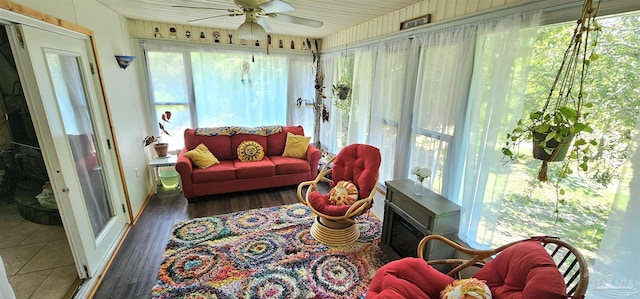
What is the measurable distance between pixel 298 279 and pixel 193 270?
902mm

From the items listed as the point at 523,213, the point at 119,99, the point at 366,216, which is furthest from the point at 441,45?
the point at 119,99

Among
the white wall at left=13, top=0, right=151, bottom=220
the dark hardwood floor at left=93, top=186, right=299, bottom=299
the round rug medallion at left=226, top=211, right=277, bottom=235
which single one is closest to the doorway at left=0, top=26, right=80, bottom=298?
the dark hardwood floor at left=93, top=186, right=299, bottom=299

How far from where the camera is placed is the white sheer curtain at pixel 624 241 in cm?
129

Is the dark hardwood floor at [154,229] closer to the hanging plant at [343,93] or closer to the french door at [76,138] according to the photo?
the french door at [76,138]

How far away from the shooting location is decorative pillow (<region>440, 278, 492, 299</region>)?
1310mm

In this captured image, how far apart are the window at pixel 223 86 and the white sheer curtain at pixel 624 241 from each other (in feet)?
14.5

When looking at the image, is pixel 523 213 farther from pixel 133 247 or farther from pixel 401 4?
pixel 133 247

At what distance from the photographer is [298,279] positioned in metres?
2.11

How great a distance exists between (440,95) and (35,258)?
4.01m

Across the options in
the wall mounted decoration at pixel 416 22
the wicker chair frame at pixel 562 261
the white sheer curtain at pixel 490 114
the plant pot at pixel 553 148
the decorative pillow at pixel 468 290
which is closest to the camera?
the wicker chair frame at pixel 562 261

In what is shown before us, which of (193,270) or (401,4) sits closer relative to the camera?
(193,270)

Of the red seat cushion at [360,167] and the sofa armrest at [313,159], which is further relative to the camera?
the sofa armrest at [313,159]

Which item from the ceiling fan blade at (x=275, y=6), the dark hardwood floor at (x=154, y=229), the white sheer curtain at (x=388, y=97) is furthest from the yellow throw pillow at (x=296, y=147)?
the ceiling fan blade at (x=275, y=6)

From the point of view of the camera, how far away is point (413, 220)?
2.07m
